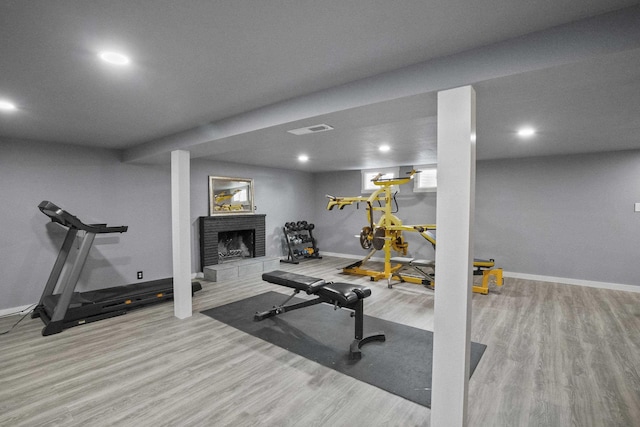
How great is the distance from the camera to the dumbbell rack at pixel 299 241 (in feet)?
23.3

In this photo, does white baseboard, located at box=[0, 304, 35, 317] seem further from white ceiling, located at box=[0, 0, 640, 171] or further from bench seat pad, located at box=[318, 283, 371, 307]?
bench seat pad, located at box=[318, 283, 371, 307]

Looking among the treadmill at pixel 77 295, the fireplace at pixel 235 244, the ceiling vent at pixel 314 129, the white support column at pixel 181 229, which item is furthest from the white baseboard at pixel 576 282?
the treadmill at pixel 77 295

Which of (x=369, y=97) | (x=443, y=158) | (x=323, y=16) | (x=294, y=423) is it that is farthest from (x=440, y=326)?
(x=323, y=16)

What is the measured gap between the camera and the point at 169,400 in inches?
83.5

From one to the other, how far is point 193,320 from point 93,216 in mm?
2353

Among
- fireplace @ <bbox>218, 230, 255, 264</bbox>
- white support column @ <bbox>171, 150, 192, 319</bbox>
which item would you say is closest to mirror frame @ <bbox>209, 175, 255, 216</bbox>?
fireplace @ <bbox>218, 230, 255, 264</bbox>

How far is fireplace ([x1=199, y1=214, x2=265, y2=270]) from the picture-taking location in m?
5.66

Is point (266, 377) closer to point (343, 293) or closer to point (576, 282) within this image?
point (343, 293)

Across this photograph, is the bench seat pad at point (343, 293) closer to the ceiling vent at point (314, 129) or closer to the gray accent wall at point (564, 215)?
the ceiling vent at point (314, 129)

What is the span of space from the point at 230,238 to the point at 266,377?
4.24 meters

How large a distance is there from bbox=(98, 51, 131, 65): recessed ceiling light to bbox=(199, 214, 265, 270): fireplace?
13.5ft

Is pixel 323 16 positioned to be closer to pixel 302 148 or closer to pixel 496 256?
pixel 302 148

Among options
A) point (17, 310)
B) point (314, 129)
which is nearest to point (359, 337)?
point (314, 129)

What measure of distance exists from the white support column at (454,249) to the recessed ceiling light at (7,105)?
10.9 ft
